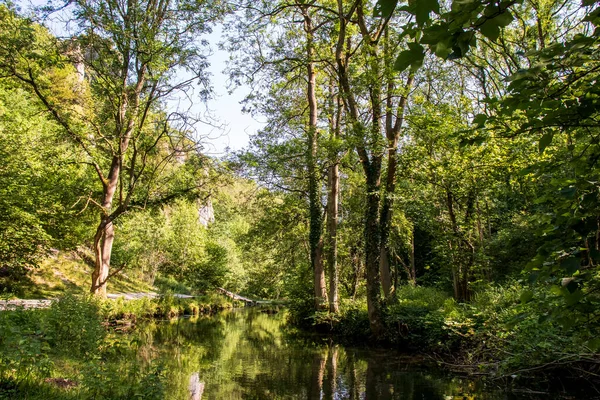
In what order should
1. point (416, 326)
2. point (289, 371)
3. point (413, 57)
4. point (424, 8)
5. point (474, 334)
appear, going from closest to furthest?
point (424, 8) → point (413, 57) → point (474, 334) → point (289, 371) → point (416, 326)

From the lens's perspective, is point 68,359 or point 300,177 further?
point 300,177

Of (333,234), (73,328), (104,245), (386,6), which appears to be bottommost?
(73,328)

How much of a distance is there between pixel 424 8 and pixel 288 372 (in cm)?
960

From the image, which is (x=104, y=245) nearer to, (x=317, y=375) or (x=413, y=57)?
(x=317, y=375)

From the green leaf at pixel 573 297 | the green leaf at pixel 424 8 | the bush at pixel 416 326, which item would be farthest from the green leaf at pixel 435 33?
the bush at pixel 416 326

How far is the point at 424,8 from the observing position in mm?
1353

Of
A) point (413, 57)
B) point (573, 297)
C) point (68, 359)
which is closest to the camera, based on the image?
point (413, 57)

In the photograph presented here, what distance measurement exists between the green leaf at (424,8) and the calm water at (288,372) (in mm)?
5459

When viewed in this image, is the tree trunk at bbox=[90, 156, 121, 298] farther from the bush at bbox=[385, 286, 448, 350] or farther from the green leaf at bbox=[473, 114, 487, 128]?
the green leaf at bbox=[473, 114, 487, 128]

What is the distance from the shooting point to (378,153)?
13094 mm

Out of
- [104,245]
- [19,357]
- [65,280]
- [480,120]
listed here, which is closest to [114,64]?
[104,245]

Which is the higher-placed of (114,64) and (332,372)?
(114,64)

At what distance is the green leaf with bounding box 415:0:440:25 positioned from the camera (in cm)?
133

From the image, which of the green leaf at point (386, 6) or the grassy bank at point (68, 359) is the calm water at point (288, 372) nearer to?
the grassy bank at point (68, 359)
